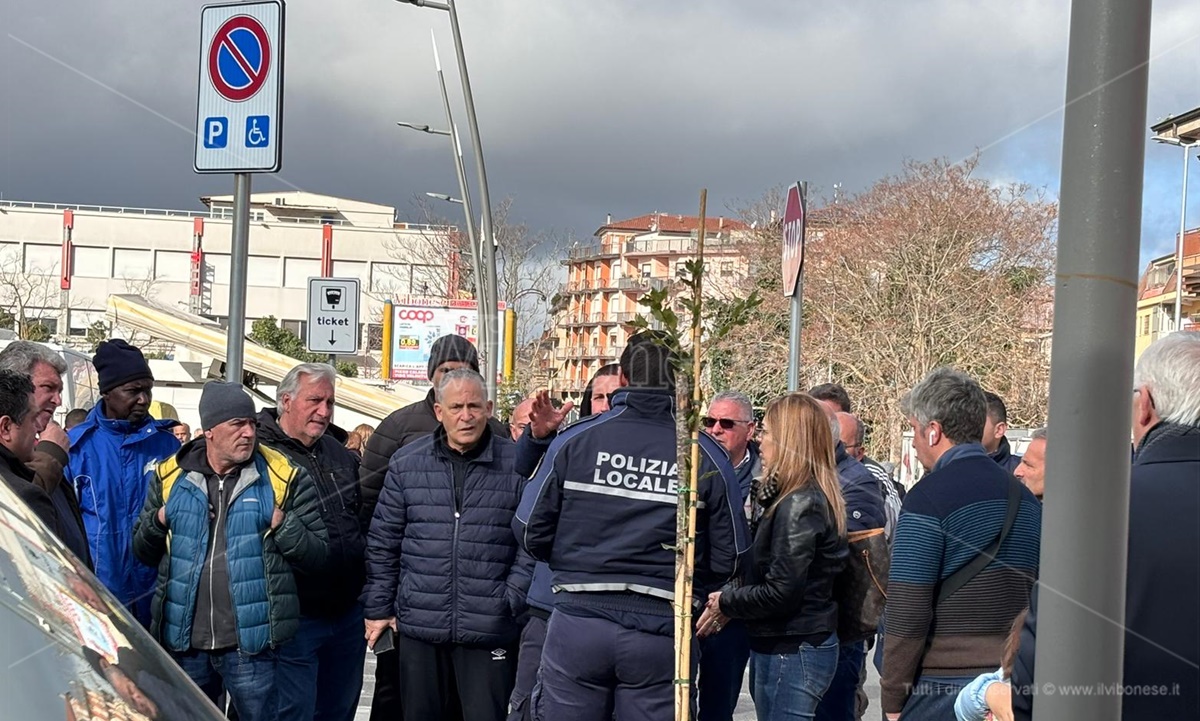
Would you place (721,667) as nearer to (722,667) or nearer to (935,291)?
(722,667)

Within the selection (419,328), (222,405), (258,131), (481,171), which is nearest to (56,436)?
(222,405)

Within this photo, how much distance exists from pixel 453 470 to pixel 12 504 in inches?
172

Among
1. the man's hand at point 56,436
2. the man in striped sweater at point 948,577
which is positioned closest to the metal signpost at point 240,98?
the man's hand at point 56,436

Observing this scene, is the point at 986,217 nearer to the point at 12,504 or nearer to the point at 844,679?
the point at 844,679

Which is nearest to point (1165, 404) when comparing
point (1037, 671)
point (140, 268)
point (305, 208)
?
point (1037, 671)

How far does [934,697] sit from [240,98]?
12.2ft

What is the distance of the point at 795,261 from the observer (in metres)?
6.77

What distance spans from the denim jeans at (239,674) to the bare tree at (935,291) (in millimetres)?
23640

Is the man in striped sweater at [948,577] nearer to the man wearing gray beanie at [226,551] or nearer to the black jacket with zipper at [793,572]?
the black jacket with zipper at [793,572]

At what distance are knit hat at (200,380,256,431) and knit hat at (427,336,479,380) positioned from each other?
5.52 feet

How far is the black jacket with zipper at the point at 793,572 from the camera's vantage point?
18.5 feet

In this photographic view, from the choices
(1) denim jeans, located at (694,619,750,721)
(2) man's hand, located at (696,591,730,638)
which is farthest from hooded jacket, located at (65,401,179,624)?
(1) denim jeans, located at (694,619,750,721)

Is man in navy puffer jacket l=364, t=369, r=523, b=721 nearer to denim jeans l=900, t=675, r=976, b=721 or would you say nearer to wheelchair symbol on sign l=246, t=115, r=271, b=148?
wheelchair symbol on sign l=246, t=115, r=271, b=148

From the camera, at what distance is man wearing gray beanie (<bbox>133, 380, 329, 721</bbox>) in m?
5.48
